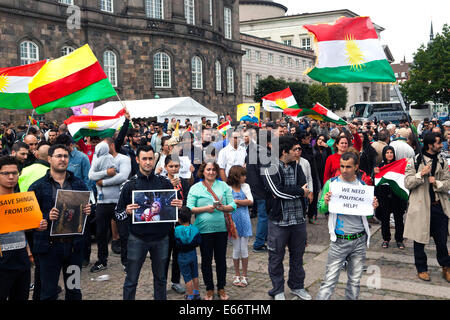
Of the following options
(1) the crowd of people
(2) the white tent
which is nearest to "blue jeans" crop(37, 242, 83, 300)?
(1) the crowd of people

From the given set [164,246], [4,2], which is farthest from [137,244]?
[4,2]

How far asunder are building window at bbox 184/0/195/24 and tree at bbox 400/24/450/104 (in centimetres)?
2502

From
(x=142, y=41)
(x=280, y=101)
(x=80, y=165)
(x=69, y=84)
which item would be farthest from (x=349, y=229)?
(x=142, y=41)

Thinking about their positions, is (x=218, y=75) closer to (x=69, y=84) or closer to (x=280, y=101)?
(x=280, y=101)

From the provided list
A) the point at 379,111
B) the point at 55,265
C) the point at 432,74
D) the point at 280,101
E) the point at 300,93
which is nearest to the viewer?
the point at 55,265

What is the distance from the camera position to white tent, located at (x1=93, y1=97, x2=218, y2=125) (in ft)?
78.9

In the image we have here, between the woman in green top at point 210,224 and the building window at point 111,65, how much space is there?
Result: 27.2 metres

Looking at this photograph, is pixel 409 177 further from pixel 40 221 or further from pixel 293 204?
pixel 40 221

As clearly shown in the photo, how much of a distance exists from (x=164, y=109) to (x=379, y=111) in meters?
28.8

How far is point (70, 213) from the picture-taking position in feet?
15.1

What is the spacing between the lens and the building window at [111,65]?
30688mm

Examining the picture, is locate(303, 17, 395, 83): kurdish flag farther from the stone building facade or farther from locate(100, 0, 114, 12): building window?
locate(100, 0, 114, 12): building window

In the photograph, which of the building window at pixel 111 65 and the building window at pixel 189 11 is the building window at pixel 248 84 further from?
the building window at pixel 111 65

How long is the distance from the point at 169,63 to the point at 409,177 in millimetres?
30535
